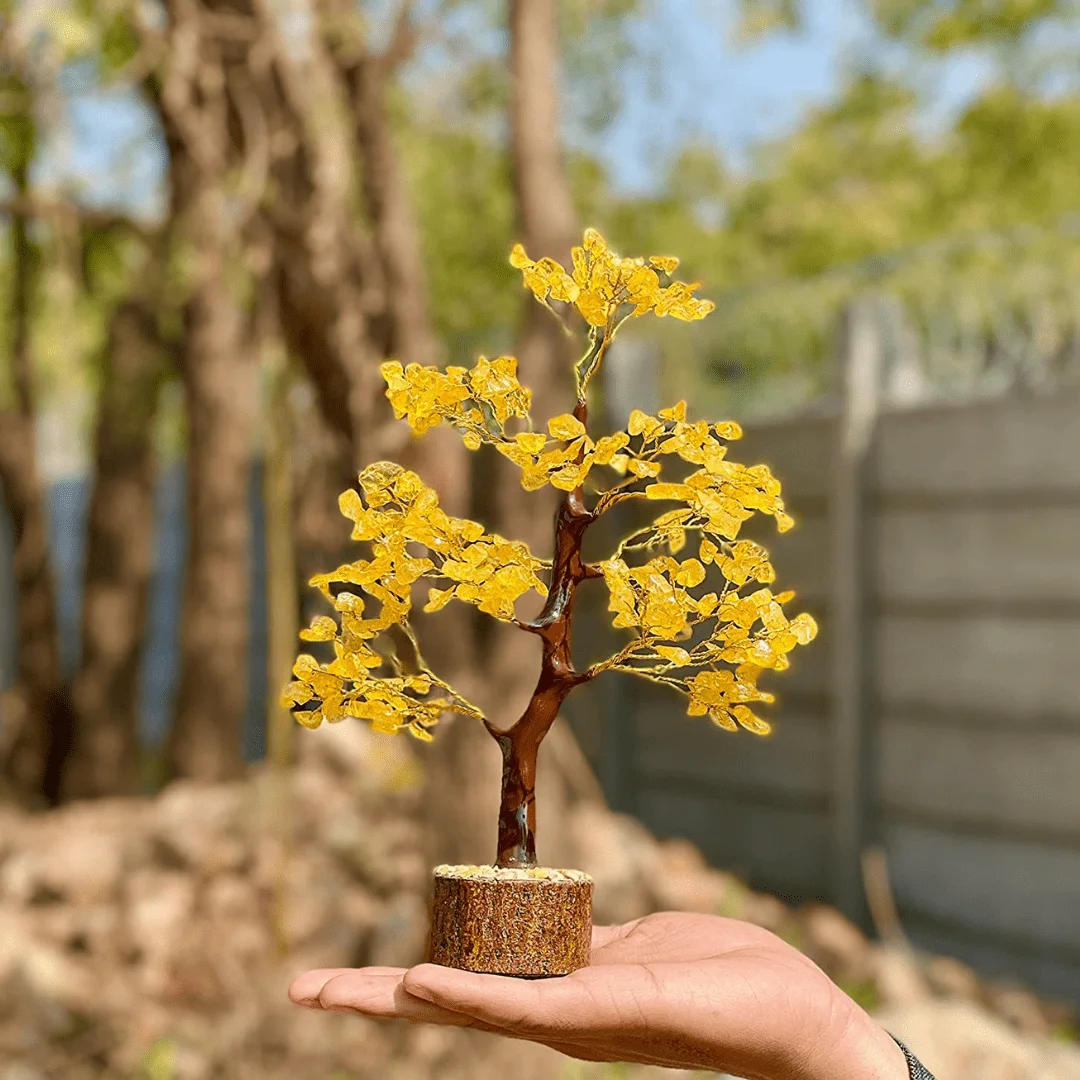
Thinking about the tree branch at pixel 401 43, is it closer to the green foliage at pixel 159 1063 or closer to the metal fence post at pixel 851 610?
the metal fence post at pixel 851 610

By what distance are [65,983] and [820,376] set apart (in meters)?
2.85

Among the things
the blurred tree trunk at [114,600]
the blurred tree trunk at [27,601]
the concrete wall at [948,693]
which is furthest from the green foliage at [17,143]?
the concrete wall at [948,693]

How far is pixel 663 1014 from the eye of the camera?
0.94m

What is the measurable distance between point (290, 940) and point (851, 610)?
176 cm

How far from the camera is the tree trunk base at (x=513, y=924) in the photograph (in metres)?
1.03

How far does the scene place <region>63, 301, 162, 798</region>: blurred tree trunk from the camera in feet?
16.3

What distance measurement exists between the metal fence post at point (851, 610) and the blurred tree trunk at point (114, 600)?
240cm

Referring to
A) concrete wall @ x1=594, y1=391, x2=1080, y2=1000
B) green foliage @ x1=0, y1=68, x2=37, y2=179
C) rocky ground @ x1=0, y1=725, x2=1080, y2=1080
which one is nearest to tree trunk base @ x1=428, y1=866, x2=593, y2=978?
rocky ground @ x1=0, y1=725, x2=1080, y2=1080

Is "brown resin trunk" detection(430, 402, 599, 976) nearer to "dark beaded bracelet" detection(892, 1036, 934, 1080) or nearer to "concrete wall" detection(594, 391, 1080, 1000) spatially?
"dark beaded bracelet" detection(892, 1036, 934, 1080)

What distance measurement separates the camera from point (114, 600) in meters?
5.02

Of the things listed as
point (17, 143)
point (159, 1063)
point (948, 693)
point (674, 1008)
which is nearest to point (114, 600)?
point (17, 143)

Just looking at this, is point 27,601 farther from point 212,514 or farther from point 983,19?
point 983,19

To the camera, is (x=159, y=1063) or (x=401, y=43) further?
(x=159, y=1063)

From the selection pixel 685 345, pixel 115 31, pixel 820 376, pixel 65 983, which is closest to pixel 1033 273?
pixel 820 376
